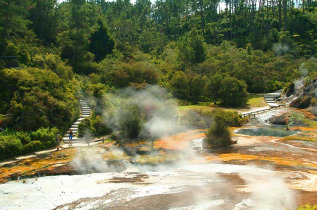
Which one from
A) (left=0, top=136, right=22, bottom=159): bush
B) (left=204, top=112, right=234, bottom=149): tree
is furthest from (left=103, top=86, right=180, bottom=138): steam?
(left=0, top=136, right=22, bottom=159): bush

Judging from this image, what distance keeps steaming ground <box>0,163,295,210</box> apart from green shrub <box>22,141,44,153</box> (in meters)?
5.34

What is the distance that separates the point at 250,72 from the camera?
42.3 m

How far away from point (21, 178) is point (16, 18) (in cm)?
2111

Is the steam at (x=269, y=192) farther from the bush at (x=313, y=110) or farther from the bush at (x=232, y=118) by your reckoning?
the bush at (x=313, y=110)

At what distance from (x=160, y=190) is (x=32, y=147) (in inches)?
428

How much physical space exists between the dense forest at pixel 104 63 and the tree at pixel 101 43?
0.15m

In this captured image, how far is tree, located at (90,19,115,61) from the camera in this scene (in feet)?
147

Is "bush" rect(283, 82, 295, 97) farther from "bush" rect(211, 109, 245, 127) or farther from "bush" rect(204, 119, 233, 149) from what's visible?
"bush" rect(204, 119, 233, 149)

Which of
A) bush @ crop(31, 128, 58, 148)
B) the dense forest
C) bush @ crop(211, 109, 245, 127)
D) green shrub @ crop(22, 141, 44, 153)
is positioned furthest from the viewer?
bush @ crop(211, 109, 245, 127)

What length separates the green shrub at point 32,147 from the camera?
19.1 meters

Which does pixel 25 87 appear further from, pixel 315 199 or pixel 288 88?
pixel 288 88

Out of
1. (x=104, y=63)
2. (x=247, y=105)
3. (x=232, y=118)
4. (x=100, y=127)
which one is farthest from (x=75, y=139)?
(x=247, y=105)

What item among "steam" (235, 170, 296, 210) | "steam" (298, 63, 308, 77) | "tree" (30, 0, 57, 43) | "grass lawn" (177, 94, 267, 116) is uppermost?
"tree" (30, 0, 57, 43)

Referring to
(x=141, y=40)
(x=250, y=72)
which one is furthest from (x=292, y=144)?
(x=141, y=40)
